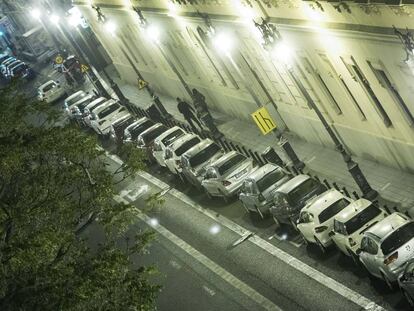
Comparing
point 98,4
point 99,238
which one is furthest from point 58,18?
point 99,238

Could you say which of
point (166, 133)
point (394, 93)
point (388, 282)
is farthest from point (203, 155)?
point (388, 282)

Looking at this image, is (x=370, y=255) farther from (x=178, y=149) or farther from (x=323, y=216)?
(x=178, y=149)

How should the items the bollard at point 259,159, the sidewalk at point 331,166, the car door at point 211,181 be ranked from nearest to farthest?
the sidewalk at point 331,166, the car door at point 211,181, the bollard at point 259,159

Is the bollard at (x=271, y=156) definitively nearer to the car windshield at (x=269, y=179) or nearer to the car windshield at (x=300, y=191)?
the car windshield at (x=269, y=179)

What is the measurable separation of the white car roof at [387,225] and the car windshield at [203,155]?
14.0 metres

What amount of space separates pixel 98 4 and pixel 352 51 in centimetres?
3407

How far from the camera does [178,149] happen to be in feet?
131

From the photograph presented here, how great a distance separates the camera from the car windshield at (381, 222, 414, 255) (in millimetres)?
23422

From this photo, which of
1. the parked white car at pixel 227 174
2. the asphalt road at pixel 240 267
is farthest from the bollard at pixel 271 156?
the asphalt road at pixel 240 267

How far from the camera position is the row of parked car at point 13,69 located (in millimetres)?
84938

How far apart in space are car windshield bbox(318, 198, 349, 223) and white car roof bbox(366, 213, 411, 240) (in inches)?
114

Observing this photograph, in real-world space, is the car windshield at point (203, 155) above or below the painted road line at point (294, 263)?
above

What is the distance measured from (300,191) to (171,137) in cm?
1319

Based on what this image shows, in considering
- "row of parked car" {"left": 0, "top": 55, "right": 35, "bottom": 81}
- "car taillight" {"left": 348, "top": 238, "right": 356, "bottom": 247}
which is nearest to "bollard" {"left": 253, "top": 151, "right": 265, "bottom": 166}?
"car taillight" {"left": 348, "top": 238, "right": 356, "bottom": 247}
